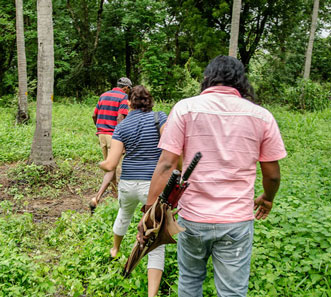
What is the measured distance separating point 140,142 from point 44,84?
4.27 metres

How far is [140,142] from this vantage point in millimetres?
3215

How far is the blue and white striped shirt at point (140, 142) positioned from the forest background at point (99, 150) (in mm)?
994

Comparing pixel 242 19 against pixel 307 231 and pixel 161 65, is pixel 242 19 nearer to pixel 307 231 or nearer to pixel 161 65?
pixel 161 65

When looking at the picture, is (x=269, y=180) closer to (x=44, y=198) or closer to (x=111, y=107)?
(x=111, y=107)

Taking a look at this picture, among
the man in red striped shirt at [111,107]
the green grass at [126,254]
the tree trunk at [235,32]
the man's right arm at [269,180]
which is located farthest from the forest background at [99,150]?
the tree trunk at [235,32]

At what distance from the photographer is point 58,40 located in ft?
60.4

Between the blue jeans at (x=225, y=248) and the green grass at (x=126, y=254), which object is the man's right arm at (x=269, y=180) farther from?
the green grass at (x=126, y=254)

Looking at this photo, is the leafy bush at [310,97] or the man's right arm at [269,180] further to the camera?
the leafy bush at [310,97]

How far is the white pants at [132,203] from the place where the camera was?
3174 millimetres

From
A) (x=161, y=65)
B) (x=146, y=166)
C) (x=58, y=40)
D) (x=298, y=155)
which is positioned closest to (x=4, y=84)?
(x=58, y=40)

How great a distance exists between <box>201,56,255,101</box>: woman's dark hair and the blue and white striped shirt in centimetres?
113

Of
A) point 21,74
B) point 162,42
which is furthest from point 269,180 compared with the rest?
point 162,42

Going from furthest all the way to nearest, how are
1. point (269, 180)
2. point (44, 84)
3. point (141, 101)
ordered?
point (44, 84)
point (141, 101)
point (269, 180)

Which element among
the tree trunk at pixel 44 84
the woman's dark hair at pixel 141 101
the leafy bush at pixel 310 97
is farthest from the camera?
the leafy bush at pixel 310 97
